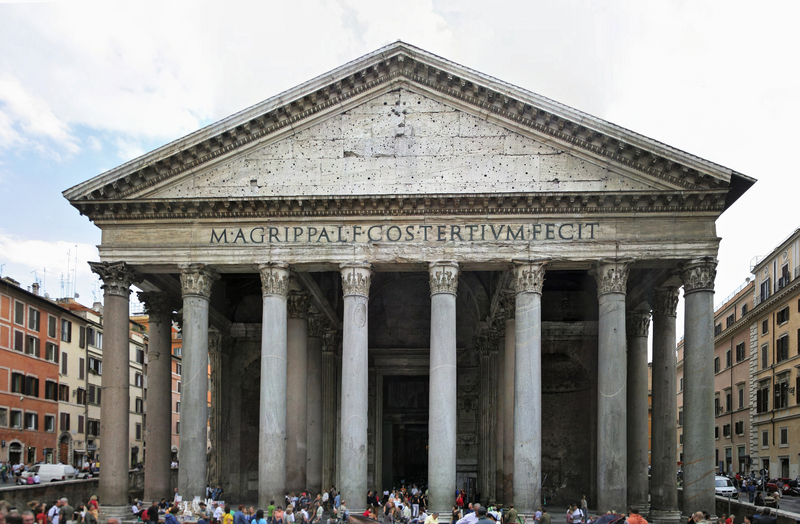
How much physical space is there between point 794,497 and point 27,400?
3720 cm

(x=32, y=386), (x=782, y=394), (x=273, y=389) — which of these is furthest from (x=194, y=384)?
(x=782, y=394)

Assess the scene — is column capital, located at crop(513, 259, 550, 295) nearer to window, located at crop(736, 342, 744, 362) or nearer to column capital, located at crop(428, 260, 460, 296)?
column capital, located at crop(428, 260, 460, 296)

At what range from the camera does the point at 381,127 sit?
24375 millimetres

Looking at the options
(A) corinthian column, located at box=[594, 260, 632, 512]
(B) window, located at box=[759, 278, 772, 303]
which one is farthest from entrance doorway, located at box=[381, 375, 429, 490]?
(B) window, located at box=[759, 278, 772, 303]

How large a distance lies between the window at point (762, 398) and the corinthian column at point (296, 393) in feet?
95.5

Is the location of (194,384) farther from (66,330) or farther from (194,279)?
(66,330)

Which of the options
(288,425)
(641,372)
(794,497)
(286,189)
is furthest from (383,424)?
(794,497)

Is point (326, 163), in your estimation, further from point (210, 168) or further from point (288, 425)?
point (288, 425)

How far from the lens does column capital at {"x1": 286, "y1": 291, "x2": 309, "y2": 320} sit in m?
26.8

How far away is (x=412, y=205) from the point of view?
23.5m

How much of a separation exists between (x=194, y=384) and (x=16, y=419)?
2343 cm

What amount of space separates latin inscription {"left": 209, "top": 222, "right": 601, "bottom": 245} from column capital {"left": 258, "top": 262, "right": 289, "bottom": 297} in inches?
28.1

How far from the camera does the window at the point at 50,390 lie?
45703mm

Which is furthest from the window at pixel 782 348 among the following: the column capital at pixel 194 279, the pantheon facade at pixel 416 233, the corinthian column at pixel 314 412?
the column capital at pixel 194 279
